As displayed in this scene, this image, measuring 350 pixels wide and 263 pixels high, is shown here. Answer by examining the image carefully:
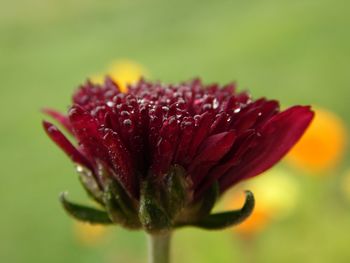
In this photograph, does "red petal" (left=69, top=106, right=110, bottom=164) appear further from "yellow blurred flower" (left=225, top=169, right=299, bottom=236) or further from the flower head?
"yellow blurred flower" (left=225, top=169, right=299, bottom=236)

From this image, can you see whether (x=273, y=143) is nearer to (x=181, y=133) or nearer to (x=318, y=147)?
(x=181, y=133)

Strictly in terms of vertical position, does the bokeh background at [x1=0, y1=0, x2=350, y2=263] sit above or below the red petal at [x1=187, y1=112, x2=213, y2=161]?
below

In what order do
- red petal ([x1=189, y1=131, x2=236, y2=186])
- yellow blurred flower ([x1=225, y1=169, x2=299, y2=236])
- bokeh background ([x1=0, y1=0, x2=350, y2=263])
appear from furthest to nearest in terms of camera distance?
bokeh background ([x1=0, y1=0, x2=350, y2=263]) < yellow blurred flower ([x1=225, y1=169, x2=299, y2=236]) < red petal ([x1=189, y1=131, x2=236, y2=186])

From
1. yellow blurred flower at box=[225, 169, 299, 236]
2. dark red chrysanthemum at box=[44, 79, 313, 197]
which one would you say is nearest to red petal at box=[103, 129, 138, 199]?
dark red chrysanthemum at box=[44, 79, 313, 197]

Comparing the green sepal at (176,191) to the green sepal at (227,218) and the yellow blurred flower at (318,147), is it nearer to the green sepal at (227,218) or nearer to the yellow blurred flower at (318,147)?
the green sepal at (227,218)

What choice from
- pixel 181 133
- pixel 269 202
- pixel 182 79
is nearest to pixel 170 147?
pixel 181 133

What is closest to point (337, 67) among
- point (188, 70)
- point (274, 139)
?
point (188, 70)
